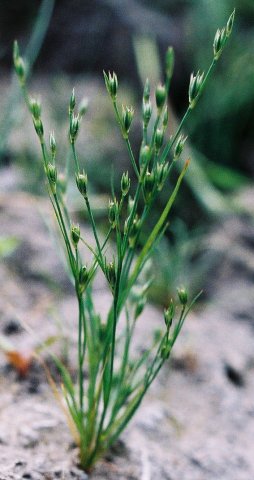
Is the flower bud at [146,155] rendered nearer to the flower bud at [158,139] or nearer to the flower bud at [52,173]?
the flower bud at [158,139]

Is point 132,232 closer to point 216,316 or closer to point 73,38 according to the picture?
point 216,316

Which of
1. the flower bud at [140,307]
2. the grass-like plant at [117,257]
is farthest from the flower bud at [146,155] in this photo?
the flower bud at [140,307]

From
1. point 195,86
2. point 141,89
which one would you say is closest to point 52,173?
point 195,86

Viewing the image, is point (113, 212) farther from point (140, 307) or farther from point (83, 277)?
point (140, 307)

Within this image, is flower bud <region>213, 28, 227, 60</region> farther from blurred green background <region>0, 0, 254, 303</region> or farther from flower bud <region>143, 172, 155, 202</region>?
blurred green background <region>0, 0, 254, 303</region>

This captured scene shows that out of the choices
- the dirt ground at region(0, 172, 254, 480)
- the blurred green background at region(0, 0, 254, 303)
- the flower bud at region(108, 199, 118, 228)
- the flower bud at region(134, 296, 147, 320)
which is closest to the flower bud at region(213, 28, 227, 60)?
the flower bud at region(108, 199, 118, 228)

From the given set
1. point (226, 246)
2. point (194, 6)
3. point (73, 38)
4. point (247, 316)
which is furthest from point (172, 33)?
point (247, 316)
